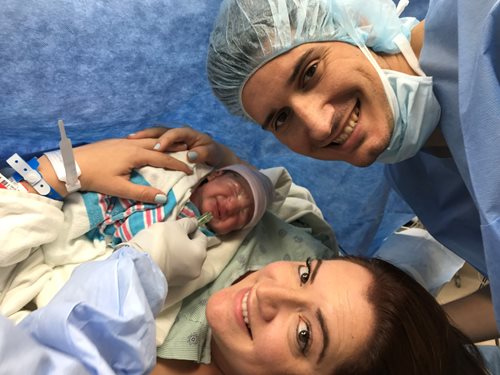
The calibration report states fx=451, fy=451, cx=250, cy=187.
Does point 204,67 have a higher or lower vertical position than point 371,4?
lower

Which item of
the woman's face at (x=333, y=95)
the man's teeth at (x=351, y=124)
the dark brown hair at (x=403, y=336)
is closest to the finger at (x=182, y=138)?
the woman's face at (x=333, y=95)

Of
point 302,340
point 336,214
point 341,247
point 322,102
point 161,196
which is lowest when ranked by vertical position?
point 341,247

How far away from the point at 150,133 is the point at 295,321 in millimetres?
675

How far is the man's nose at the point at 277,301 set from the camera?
861 mm

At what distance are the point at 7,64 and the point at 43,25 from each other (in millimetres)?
116

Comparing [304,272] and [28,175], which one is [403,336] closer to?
[304,272]

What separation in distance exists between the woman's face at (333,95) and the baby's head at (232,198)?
31 cm

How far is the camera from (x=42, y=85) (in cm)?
104

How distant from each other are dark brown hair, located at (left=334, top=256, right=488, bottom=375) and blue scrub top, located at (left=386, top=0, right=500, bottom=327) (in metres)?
0.17

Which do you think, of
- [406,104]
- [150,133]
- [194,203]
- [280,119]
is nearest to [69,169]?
[150,133]

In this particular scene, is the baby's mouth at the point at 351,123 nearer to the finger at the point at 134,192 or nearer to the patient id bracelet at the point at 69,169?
the finger at the point at 134,192

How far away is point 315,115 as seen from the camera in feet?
3.15

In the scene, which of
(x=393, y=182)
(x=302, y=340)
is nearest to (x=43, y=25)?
(x=302, y=340)

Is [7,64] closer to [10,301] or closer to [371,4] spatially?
[10,301]
